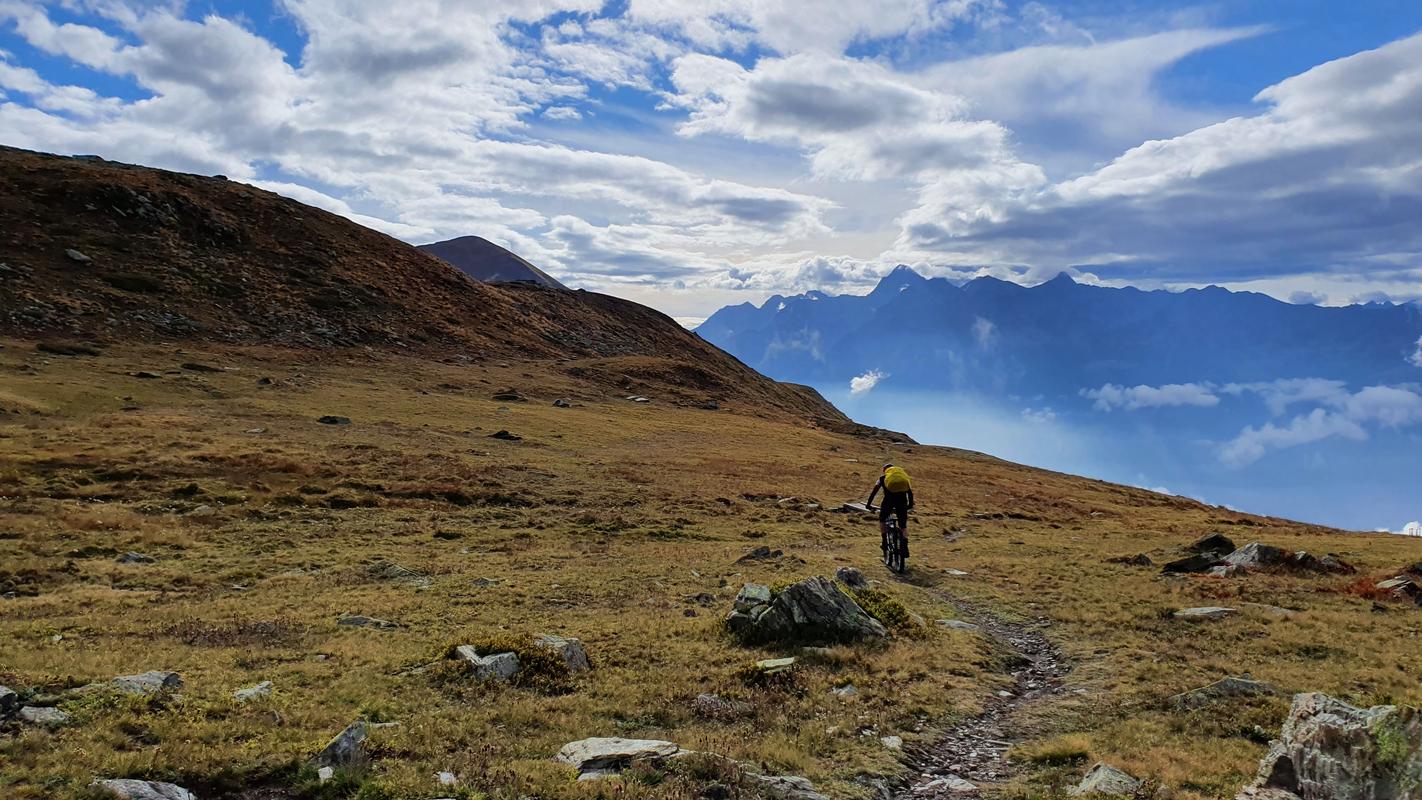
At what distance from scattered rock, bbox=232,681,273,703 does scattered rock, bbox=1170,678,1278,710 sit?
590 inches

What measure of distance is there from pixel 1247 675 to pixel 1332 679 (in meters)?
1.43

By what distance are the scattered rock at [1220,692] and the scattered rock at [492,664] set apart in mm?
11646

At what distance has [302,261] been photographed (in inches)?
4309

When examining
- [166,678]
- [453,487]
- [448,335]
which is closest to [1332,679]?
[166,678]

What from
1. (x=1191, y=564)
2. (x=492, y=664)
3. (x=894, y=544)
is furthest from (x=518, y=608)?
(x=1191, y=564)

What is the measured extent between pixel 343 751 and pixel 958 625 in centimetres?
1537

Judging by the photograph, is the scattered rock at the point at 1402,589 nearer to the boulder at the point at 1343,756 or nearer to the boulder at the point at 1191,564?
the boulder at the point at 1191,564

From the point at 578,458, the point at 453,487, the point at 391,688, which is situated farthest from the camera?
the point at 578,458

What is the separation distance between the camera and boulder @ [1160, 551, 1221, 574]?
27.7 meters

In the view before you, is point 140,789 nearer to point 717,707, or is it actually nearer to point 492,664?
point 492,664

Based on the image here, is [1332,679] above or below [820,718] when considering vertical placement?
above

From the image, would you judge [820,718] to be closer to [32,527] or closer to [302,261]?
[32,527]

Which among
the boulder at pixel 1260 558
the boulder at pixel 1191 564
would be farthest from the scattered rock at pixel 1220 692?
the boulder at pixel 1260 558

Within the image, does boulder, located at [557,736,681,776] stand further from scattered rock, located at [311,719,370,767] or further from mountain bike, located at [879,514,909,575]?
mountain bike, located at [879,514,909,575]
